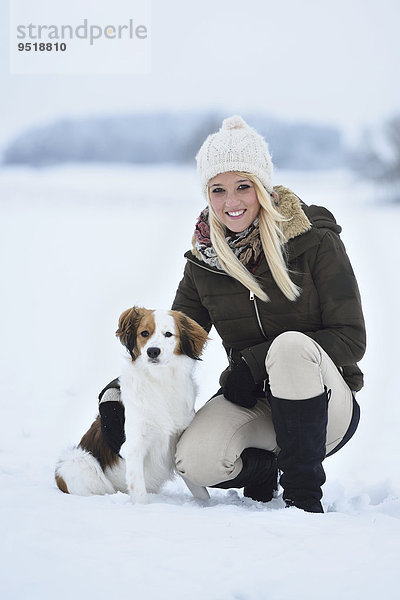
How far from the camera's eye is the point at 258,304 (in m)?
2.32

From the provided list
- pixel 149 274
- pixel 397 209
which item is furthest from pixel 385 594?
pixel 397 209

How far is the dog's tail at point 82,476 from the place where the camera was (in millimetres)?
2287

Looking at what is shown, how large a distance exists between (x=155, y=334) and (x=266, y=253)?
1.51ft

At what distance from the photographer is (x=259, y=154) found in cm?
227

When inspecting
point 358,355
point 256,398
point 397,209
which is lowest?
point 256,398

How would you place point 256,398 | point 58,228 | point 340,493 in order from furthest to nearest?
1. point 58,228
2. point 340,493
3. point 256,398

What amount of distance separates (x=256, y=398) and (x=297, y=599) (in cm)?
98

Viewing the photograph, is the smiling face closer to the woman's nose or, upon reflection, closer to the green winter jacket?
the woman's nose

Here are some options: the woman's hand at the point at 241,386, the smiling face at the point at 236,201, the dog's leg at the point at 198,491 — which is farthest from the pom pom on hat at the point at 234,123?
the dog's leg at the point at 198,491

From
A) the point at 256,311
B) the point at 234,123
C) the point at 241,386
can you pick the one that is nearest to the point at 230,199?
the point at 234,123

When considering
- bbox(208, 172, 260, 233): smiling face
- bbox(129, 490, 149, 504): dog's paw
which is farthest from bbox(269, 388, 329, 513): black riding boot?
bbox(208, 172, 260, 233): smiling face

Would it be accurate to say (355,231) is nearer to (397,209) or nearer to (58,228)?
(397,209)

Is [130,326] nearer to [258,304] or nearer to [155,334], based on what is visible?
[155,334]

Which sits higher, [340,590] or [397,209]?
[397,209]
